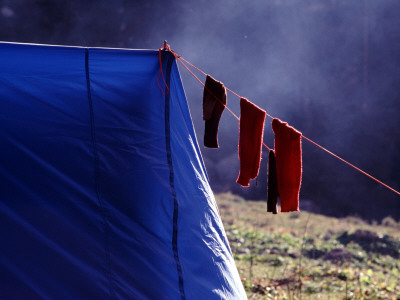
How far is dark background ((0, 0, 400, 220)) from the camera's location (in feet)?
58.9

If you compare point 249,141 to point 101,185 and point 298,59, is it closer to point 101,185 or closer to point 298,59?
point 101,185

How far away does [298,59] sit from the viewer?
1995 centimetres

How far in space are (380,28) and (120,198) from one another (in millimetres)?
20562

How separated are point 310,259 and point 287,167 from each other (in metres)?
5.55

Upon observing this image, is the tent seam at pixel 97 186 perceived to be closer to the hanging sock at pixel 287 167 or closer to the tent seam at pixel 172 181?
the tent seam at pixel 172 181

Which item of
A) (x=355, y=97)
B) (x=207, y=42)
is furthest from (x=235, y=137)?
(x=355, y=97)

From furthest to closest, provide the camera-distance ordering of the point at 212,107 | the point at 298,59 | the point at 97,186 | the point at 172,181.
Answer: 1. the point at 298,59
2. the point at 212,107
3. the point at 172,181
4. the point at 97,186

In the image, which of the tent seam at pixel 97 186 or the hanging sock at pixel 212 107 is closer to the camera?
the tent seam at pixel 97 186

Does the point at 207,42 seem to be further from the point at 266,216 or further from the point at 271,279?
the point at 271,279

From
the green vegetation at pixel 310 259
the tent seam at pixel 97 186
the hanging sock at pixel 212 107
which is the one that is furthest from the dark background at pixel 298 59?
the tent seam at pixel 97 186

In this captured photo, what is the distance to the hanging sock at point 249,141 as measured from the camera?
2541mm

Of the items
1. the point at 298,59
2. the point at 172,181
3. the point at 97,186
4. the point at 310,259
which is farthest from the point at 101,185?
the point at 298,59

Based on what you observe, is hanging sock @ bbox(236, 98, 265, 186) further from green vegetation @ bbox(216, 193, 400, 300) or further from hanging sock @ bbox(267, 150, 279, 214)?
green vegetation @ bbox(216, 193, 400, 300)

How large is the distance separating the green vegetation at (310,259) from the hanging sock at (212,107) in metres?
1.57
